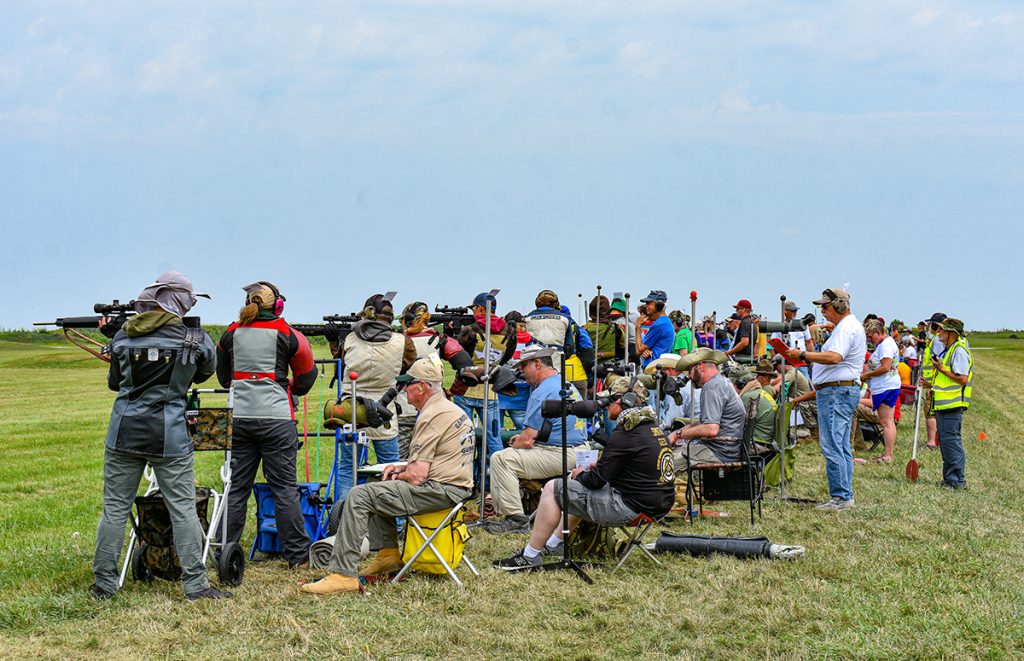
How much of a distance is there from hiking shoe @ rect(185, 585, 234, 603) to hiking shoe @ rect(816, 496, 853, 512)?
5.58m

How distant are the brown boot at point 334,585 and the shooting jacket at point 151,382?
117cm

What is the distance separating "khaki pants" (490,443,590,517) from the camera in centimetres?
862

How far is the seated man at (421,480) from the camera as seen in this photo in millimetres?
6996

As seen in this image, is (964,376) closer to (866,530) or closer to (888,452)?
(888,452)

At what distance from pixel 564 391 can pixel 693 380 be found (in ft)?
A: 9.31

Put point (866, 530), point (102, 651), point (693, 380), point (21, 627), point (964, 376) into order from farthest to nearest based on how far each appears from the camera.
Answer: point (964, 376)
point (693, 380)
point (866, 530)
point (21, 627)
point (102, 651)

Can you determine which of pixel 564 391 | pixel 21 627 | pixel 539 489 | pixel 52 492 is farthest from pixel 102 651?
pixel 52 492

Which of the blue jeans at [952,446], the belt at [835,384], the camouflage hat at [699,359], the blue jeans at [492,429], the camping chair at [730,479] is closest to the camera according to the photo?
the camping chair at [730,479]

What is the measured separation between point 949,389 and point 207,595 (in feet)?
26.8

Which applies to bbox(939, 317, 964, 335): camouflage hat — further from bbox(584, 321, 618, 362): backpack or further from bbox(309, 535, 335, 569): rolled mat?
bbox(309, 535, 335, 569): rolled mat

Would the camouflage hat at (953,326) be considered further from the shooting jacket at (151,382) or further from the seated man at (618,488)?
the shooting jacket at (151,382)

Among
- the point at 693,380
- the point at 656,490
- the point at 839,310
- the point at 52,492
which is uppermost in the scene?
the point at 839,310

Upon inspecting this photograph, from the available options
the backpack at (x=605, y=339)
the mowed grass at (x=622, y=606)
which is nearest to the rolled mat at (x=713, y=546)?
the mowed grass at (x=622, y=606)

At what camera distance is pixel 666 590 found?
6.79 meters
